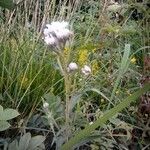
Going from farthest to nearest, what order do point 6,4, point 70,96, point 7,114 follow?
point 70,96
point 7,114
point 6,4

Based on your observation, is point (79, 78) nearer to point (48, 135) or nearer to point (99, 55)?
point (99, 55)

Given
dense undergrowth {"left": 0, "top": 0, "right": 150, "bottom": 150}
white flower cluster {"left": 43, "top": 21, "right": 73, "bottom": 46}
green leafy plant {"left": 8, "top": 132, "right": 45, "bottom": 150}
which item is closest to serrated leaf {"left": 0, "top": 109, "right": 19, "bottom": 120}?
dense undergrowth {"left": 0, "top": 0, "right": 150, "bottom": 150}

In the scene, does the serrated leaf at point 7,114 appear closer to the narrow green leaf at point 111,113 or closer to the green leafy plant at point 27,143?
the green leafy plant at point 27,143

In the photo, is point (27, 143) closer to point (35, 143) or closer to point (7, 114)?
point (35, 143)

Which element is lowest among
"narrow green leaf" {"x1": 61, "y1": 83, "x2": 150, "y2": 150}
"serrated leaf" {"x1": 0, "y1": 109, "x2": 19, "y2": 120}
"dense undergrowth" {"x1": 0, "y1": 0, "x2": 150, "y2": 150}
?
"dense undergrowth" {"x1": 0, "y1": 0, "x2": 150, "y2": 150}

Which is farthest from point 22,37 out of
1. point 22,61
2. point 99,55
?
point 99,55

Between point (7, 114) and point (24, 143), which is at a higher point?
point (7, 114)

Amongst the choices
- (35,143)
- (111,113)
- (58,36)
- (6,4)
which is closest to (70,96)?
(35,143)

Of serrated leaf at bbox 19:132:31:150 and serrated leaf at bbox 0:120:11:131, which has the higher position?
serrated leaf at bbox 0:120:11:131

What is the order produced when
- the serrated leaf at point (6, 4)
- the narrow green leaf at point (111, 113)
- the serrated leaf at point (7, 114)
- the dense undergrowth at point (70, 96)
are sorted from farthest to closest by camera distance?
the dense undergrowth at point (70, 96), the serrated leaf at point (7, 114), the serrated leaf at point (6, 4), the narrow green leaf at point (111, 113)

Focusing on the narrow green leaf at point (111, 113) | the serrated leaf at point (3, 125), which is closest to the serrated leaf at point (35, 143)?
the serrated leaf at point (3, 125)

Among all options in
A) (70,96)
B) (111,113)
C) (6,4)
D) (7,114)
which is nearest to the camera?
(111,113)

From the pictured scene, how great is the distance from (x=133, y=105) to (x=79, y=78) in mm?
404

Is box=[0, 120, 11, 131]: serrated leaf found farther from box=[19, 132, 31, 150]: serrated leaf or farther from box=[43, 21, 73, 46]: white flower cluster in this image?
box=[43, 21, 73, 46]: white flower cluster
